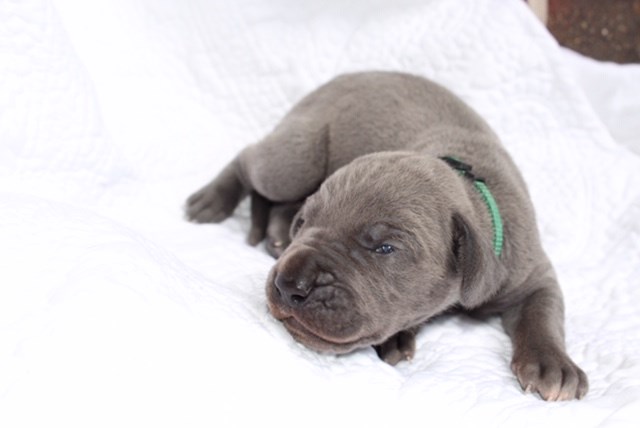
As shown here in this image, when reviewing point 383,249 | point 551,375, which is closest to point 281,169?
point 383,249

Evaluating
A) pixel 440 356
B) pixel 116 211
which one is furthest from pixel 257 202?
pixel 440 356

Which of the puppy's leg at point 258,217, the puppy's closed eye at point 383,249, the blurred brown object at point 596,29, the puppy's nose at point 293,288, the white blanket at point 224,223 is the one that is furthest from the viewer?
the blurred brown object at point 596,29

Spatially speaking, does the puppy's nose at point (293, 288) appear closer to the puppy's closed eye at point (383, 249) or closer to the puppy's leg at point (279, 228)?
the puppy's closed eye at point (383, 249)

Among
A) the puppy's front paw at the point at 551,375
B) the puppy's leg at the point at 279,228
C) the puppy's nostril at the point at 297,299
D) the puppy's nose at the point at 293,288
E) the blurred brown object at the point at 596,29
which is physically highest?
the puppy's nose at the point at 293,288

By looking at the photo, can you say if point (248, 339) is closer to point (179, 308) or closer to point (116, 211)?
point (179, 308)

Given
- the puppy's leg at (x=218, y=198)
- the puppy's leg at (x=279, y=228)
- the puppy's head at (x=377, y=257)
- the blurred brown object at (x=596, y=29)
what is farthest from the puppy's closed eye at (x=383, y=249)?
the blurred brown object at (x=596, y=29)

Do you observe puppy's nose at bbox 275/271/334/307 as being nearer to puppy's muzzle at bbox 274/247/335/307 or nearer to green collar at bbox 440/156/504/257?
puppy's muzzle at bbox 274/247/335/307

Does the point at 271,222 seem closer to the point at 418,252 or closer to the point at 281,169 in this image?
the point at 281,169

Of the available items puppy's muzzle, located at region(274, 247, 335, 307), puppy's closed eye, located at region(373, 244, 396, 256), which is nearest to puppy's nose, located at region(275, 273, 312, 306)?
puppy's muzzle, located at region(274, 247, 335, 307)

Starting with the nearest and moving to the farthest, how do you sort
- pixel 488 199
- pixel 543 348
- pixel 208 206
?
pixel 543 348 → pixel 488 199 → pixel 208 206
